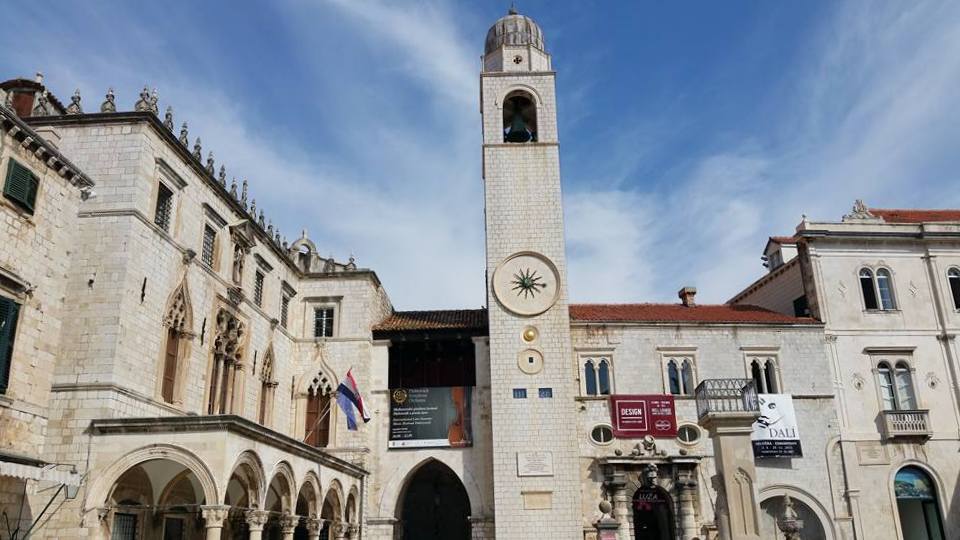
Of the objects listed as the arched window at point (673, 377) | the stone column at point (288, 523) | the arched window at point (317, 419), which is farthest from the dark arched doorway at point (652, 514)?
the stone column at point (288, 523)

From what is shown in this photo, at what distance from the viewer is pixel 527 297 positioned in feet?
93.9

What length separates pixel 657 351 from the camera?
95.7ft

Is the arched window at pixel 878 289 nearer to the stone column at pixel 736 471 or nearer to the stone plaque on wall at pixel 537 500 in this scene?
the stone plaque on wall at pixel 537 500

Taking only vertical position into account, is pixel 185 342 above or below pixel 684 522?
above

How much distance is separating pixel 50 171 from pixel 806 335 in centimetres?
2539

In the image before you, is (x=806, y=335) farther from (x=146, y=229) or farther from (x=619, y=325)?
(x=146, y=229)

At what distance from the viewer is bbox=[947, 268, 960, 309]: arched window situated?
30.7 meters

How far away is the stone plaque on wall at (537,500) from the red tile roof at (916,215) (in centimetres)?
1880

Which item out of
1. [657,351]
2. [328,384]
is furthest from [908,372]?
[328,384]

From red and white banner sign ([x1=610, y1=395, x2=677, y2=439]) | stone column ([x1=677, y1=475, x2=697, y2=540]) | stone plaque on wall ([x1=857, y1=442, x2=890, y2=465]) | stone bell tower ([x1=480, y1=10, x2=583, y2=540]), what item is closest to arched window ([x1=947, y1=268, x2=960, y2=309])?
stone plaque on wall ([x1=857, y1=442, x2=890, y2=465])

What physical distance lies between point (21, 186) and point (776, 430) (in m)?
24.4

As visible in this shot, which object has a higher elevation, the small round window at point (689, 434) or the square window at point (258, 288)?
the square window at point (258, 288)

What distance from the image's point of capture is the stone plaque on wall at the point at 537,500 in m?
26.3

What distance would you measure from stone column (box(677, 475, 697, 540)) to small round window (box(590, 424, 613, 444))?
280 cm
